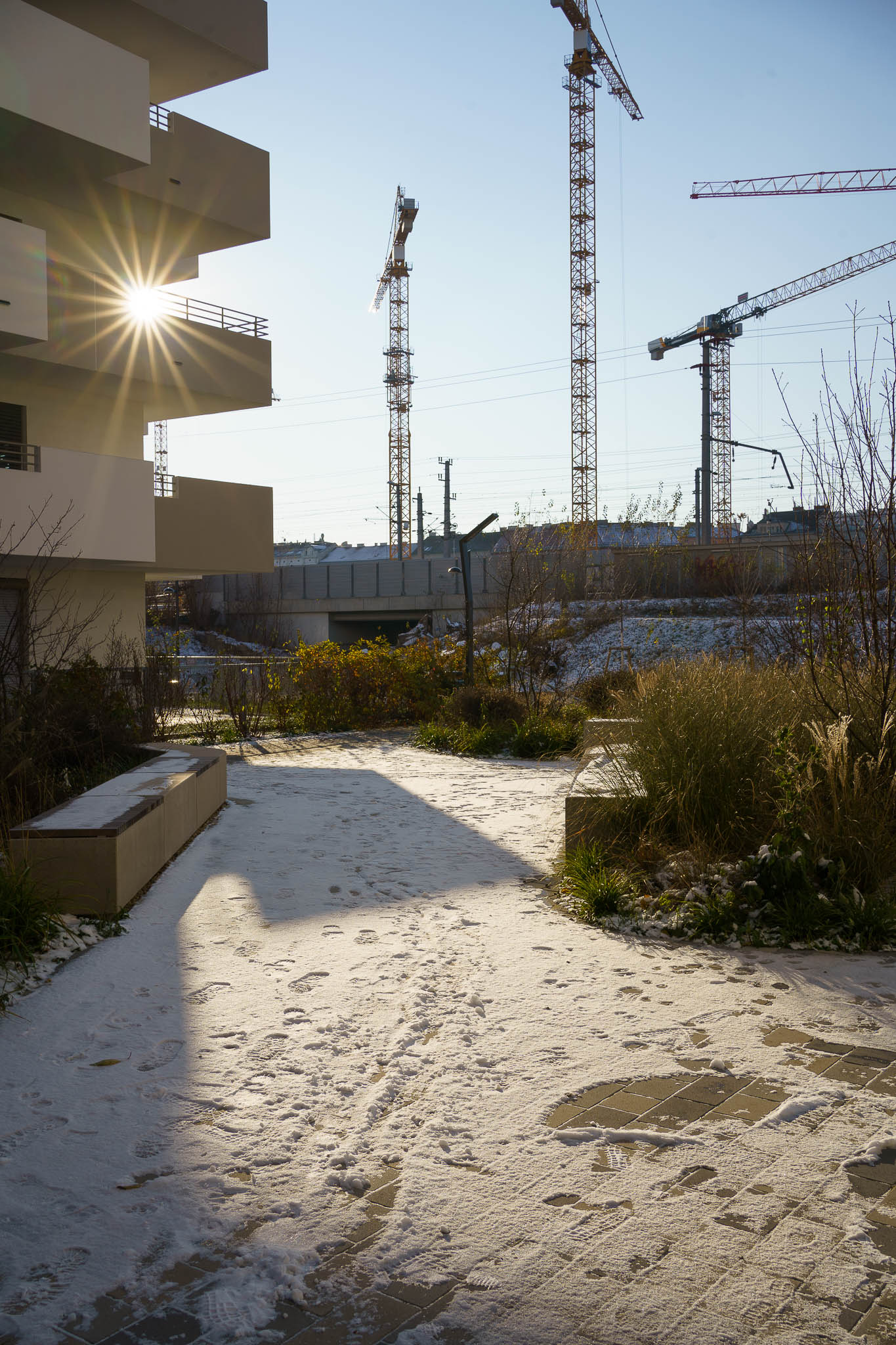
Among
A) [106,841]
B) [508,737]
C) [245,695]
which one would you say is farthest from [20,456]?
[106,841]

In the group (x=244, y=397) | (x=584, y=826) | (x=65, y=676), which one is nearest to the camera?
(x=584, y=826)

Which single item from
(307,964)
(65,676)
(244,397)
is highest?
(244,397)

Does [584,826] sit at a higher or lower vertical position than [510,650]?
lower

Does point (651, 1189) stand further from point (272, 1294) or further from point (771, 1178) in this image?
point (272, 1294)

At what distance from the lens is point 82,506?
1379 centimetres

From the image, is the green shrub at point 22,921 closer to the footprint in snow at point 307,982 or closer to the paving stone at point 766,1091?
the footprint in snow at point 307,982

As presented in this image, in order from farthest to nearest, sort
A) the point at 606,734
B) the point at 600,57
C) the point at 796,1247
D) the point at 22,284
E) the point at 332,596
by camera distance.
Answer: the point at 600,57 < the point at 332,596 < the point at 22,284 < the point at 606,734 < the point at 796,1247

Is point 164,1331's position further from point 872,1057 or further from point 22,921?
point 22,921

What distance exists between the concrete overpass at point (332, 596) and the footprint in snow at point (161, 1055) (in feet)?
117

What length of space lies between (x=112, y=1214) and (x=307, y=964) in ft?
6.31

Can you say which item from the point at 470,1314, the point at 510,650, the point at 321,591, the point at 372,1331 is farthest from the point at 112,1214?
the point at 321,591

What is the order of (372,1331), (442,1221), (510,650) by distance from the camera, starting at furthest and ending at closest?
(510,650) < (442,1221) < (372,1331)

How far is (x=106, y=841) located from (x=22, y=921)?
0.63m

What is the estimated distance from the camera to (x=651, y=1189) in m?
2.53
